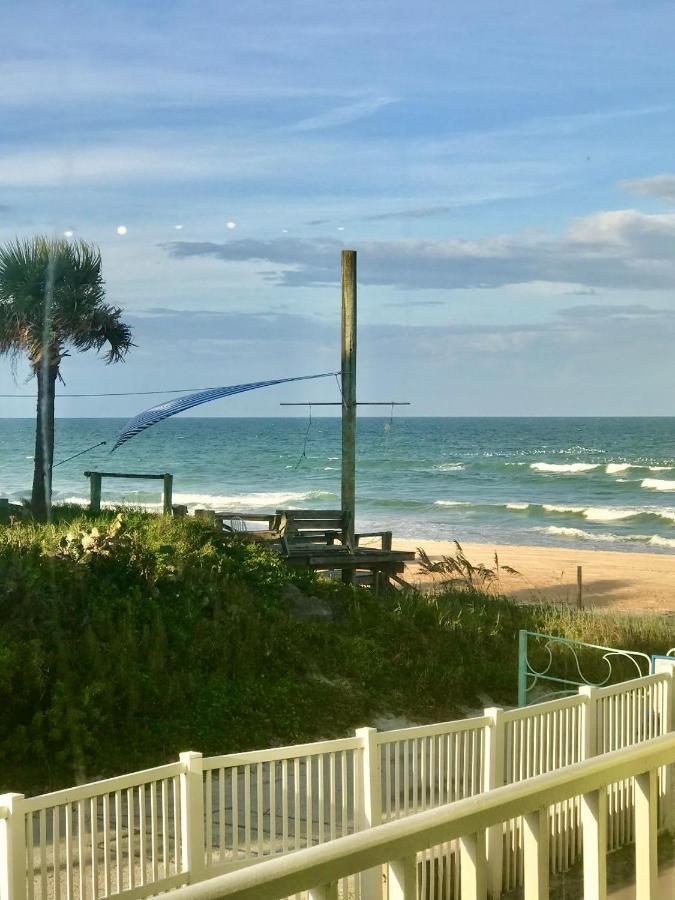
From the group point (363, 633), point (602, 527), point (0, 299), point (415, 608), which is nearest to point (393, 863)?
point (363, 633)

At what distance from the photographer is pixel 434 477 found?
70250mm

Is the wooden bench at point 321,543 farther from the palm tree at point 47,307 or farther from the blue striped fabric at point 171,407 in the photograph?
the palm tree at point 47,307

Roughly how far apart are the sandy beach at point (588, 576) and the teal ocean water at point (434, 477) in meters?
6.45

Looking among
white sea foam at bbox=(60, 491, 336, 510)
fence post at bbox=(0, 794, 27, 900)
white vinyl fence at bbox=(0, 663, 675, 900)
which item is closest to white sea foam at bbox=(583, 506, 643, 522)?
white sea foam at bbox=(60, 491, 336, 510)

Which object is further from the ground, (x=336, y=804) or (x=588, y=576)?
(x=336, y=804)

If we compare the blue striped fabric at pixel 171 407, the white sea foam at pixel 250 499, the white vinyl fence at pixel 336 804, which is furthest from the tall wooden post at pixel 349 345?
the white sea foam at pixel 250 499

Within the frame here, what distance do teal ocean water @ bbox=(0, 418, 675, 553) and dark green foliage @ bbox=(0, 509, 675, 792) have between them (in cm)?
2037

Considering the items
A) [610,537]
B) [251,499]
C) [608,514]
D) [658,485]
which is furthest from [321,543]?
[658,485]

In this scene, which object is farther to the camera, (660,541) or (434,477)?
(434,477)

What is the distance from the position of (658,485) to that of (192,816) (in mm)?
59132

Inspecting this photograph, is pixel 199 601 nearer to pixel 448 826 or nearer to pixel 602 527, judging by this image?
pixel 448 826

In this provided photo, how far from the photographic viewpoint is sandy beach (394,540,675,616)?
23062mm

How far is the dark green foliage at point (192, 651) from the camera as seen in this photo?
9422 millimetres

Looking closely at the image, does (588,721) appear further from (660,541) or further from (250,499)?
(250,499)
